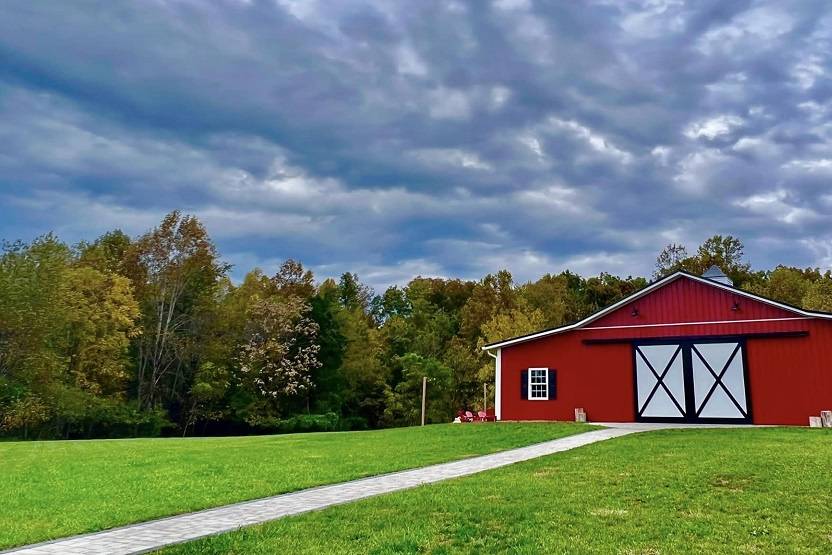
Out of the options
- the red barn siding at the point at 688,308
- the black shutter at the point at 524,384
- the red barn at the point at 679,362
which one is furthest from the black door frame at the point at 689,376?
the black shutter at the point at 524,384

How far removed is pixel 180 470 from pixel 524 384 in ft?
46.3

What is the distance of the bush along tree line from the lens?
29.5 m

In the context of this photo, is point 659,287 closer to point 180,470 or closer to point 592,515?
point 592,515

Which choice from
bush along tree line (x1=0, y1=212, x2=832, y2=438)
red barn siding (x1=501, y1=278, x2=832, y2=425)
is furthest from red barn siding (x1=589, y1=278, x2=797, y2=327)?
bush along tree line (x1=0, y1=212, x2=832, y2=438)

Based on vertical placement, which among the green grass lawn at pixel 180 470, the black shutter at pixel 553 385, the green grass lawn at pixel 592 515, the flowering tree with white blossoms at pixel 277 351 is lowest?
the green grass lawn at pixel 180 470

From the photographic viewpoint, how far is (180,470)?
11.4m

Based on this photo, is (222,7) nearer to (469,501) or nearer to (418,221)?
(469,501)

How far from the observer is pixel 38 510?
7805 mm

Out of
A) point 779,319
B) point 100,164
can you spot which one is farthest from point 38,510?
point 779,319

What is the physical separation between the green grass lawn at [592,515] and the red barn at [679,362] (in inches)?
402

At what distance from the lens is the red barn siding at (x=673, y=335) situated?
18.8m

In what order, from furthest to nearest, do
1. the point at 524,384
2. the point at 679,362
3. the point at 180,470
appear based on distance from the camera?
the point at 524,384 → the point at 679,362 → the point at 180,470

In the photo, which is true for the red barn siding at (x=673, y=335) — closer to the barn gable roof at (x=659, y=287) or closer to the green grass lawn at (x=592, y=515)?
the barn gable roof at (x=659, y=287)

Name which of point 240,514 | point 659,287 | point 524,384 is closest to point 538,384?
point 524,384
